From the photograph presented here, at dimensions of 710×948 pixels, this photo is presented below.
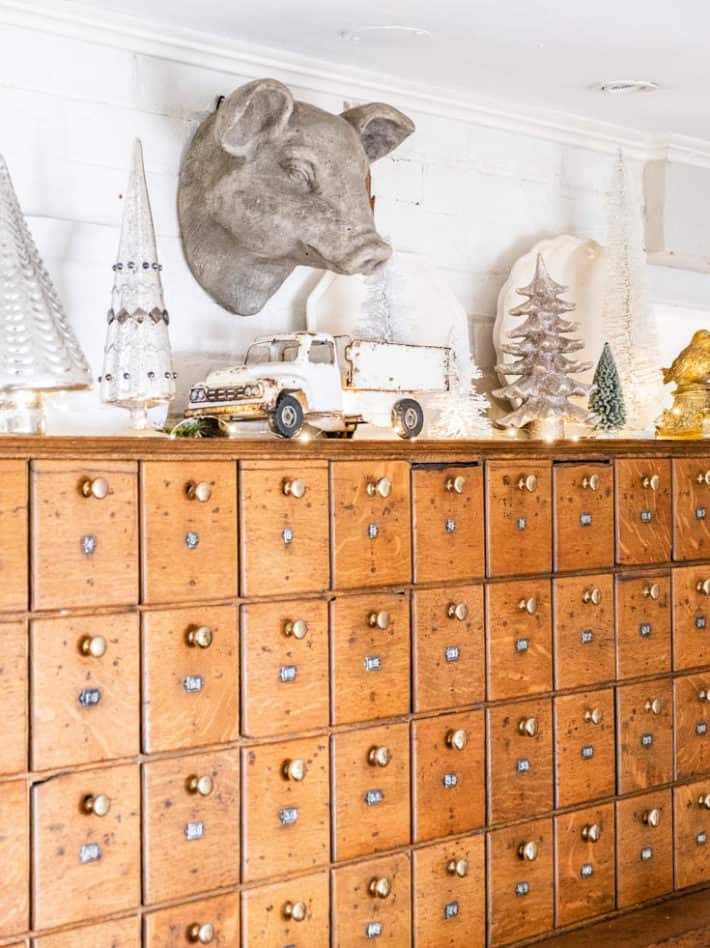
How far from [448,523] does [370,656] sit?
1.33ft

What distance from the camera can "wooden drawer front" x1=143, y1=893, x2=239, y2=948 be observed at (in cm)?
279

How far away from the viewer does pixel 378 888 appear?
314 cm

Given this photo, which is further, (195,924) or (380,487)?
(380,487)

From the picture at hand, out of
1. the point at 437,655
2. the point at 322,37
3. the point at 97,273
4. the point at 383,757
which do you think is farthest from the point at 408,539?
the point at 322,37

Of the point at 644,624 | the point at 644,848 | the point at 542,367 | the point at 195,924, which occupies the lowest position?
the point at 644,848

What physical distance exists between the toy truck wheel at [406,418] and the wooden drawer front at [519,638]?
17.8 inches

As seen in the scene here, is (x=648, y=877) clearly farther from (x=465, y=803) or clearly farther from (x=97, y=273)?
(x=97, y=273)

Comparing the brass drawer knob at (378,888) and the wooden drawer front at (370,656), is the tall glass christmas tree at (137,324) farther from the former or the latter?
the brass drawer knob at (378,888)

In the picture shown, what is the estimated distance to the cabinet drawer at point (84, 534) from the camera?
2633 millimetres

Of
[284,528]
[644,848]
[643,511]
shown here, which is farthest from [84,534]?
[644,848]

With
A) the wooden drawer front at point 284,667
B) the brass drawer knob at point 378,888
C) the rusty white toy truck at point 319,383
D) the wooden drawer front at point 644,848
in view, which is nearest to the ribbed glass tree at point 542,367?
the rusty white toy truck at point 319,383

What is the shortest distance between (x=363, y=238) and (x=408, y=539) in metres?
0.76

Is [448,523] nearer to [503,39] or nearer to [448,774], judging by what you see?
[448,774]

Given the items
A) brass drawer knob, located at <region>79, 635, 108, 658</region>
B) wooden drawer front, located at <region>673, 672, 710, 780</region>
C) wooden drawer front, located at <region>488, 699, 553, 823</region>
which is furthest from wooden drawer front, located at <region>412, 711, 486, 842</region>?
brass drawer knob, located at <region>79, 635, 108, 658</region>
